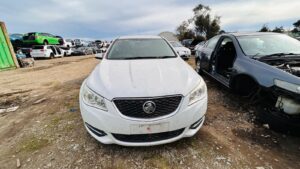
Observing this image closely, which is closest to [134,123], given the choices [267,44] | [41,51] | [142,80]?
[142,80]

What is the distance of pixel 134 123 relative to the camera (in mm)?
1797

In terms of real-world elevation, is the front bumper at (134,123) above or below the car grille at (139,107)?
below

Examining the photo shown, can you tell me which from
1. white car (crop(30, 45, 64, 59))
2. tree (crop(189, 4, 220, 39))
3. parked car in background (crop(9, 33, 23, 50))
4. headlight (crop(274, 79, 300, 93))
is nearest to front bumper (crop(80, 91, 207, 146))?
headlight (crop(274, 79, 300, 93))

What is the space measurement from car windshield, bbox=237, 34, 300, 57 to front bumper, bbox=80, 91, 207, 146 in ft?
6.60

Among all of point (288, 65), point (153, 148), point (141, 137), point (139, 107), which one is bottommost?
point (153, 148)

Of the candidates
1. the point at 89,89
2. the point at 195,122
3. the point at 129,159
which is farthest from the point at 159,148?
the point at 89,89

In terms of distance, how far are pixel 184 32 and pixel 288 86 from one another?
1802 inches

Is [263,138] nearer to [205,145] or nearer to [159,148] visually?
[205,145]

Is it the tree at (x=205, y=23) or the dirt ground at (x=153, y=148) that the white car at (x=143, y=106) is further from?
the tree at (x=205, y=23)

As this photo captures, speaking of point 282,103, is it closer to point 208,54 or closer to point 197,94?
point 197,94

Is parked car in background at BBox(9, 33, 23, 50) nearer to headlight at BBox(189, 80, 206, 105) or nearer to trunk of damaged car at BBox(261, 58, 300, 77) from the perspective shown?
headlight at BBox(189, 80, 206, 105)

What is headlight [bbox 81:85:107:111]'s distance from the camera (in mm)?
1889

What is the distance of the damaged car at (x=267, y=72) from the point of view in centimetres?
221

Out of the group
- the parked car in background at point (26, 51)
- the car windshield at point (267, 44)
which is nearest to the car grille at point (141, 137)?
the car windshield at point (267, 44)
